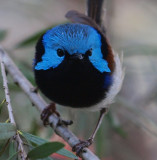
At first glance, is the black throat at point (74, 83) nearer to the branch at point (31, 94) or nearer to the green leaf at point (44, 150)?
the branch at point (31, 94)

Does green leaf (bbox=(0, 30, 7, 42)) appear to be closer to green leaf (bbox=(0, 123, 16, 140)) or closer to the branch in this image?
the branch

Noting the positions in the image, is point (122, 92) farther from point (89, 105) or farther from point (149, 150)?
point (89, 105)

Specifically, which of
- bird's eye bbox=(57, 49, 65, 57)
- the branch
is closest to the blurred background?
the branch

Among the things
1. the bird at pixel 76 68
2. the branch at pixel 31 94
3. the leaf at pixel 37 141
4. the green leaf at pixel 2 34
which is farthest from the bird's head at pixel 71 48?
the green leaf at pixel 2 34

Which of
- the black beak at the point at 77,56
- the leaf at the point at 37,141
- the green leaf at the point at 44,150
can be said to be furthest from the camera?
the black beak at the point at 77,56

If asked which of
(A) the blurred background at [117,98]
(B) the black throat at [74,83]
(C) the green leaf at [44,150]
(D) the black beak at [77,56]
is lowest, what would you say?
(A) the blurred background at [117,98]

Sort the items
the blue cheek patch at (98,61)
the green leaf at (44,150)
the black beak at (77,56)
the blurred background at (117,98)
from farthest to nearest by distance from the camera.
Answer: the blurred background at (117,98), the blue cheek patch at (98,61), the black beak at (77,56), the green leaf at (44,150)

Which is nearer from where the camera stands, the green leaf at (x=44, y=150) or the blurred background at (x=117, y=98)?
the green leaf at (x=44, y=150)
